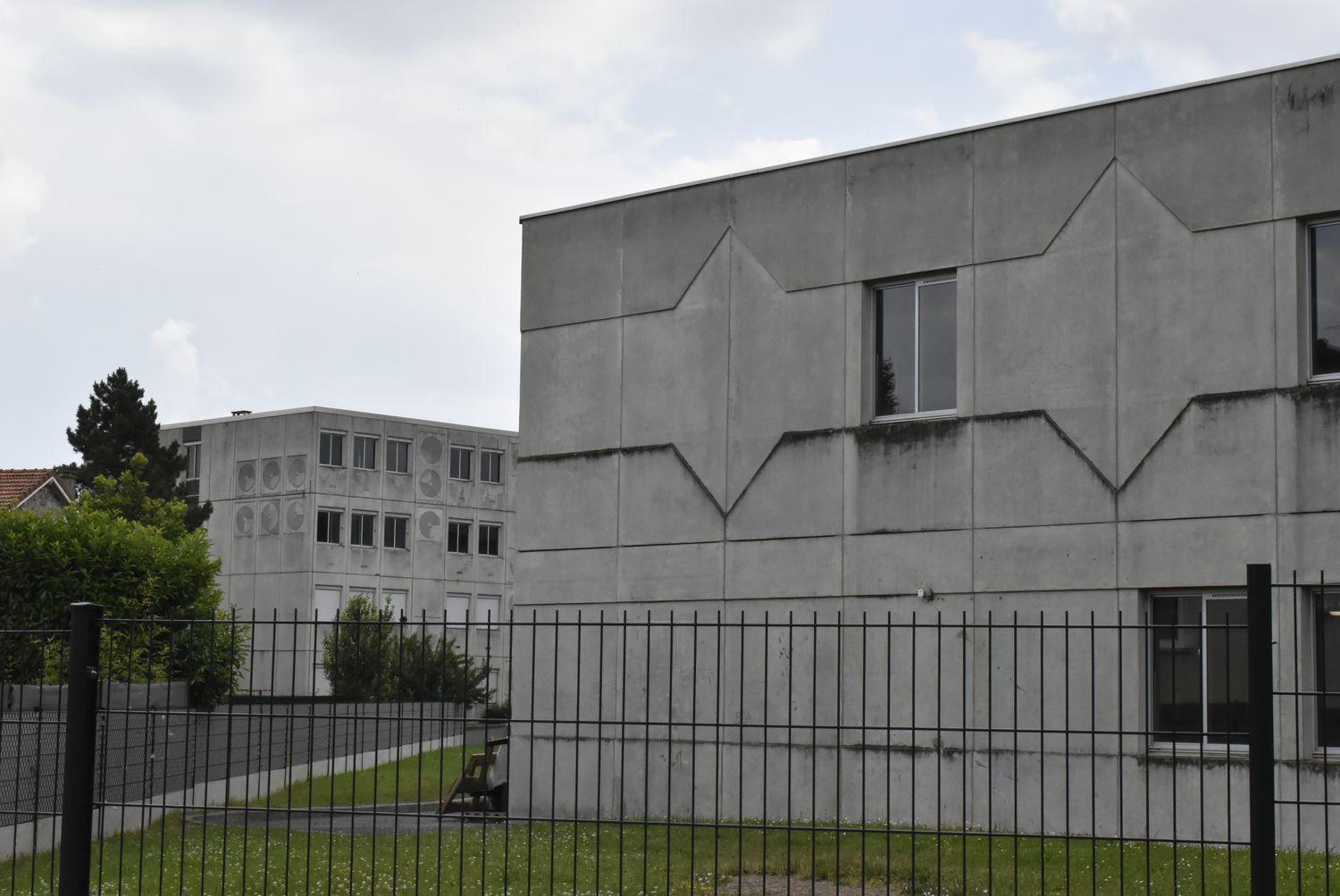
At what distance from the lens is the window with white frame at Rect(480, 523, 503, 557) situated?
68500 mm

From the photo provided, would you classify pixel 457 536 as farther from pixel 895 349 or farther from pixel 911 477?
pixel 911 477

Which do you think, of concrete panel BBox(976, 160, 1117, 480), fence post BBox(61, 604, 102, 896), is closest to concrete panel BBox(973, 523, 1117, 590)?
concrete panel BBox(976, 160, 1117, 480)

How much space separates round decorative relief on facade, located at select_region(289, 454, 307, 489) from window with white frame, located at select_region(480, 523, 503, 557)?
29.5 feet

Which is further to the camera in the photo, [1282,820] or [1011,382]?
[1011,382]

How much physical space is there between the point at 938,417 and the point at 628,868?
20.6 feet

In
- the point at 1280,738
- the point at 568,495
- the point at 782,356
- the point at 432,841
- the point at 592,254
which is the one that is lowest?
the point at 432,841

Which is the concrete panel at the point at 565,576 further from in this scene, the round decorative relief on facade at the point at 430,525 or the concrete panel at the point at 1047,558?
the round decorative relief on facade at the point at 430,525

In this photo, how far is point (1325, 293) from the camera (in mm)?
15148

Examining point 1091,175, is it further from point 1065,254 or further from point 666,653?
point 666,653

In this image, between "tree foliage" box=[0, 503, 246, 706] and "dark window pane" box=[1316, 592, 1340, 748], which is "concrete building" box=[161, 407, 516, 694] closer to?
"tree foliage" box=[0, 503, 246, 706]

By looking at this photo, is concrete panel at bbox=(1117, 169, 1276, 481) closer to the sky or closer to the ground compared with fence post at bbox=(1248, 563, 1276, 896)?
closer to the sky

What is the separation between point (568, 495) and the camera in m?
19.8

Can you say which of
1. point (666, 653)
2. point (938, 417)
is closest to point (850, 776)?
point (666, 653)

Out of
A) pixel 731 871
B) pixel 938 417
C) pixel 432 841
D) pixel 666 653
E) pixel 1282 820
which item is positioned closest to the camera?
pixel 731 871
